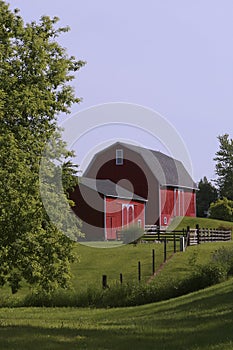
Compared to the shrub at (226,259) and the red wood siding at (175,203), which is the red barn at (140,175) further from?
the shrub at (226,259)

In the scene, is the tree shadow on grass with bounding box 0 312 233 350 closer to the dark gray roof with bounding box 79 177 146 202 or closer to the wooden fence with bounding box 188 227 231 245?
the wooden fence with bounding box 188 227 231 245

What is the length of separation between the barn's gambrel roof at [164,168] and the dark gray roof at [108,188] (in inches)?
178

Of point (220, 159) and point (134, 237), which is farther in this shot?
point (220, 159)

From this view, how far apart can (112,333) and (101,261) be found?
25.4 metres

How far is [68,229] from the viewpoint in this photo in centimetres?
2255

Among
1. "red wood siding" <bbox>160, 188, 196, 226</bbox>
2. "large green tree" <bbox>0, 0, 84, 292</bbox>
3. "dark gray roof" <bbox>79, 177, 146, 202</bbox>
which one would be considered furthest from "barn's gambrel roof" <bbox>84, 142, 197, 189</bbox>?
"large green tree" <bbox>0, 0, 84, 292</bbox>

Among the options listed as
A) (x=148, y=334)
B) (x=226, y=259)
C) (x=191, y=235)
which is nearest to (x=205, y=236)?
(x=191, y=235)

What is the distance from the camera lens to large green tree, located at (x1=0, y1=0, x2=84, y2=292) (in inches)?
736

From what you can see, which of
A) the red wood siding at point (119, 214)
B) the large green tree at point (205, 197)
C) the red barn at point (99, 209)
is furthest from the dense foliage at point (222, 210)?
the large green tree at point (205, 197)

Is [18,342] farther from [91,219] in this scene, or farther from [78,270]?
[91,219]

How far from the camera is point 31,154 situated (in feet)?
67.6

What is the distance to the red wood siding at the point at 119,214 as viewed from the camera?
56656 mm

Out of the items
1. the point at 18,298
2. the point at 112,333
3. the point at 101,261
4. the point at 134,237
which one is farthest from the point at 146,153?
the point at 112,333

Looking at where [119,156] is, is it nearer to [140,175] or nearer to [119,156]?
[119,156]
